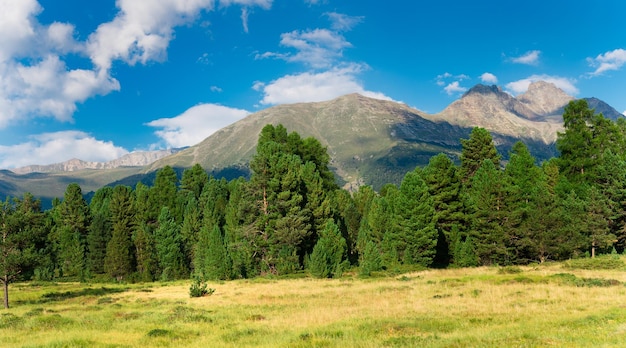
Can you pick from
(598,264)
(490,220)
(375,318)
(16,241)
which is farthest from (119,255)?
(598,264)

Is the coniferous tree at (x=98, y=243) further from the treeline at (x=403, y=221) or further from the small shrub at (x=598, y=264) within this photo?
the small shrub at (x=598, y=264)

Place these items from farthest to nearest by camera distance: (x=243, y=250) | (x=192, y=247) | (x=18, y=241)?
(x=192, y=247)
(x=243, y=250)
(x=18, y=241)

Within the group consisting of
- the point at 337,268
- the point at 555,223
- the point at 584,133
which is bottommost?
the point at 337,268

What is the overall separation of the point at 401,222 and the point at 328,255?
9.69 meters

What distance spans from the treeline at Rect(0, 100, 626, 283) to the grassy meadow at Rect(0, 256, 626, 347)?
1111 centimetres

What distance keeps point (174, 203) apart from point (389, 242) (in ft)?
166

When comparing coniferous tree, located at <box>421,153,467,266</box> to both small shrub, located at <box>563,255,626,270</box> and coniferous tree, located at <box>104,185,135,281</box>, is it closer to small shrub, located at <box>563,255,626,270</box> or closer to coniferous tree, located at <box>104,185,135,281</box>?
small shrub, located at <box>563,255,626,270</box>

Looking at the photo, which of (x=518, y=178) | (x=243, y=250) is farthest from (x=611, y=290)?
(x=243, y=250)

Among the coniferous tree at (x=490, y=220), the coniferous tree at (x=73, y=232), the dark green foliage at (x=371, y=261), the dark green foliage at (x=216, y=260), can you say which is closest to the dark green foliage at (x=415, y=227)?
the dark green foliage at (x=371, y=261)

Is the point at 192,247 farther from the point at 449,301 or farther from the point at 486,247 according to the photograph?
the point at 449,301

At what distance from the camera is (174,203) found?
276 feet

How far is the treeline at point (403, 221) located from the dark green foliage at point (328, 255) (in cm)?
13

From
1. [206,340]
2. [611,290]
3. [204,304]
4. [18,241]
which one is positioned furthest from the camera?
[18,241]

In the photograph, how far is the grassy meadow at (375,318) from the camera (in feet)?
A: 48.8
